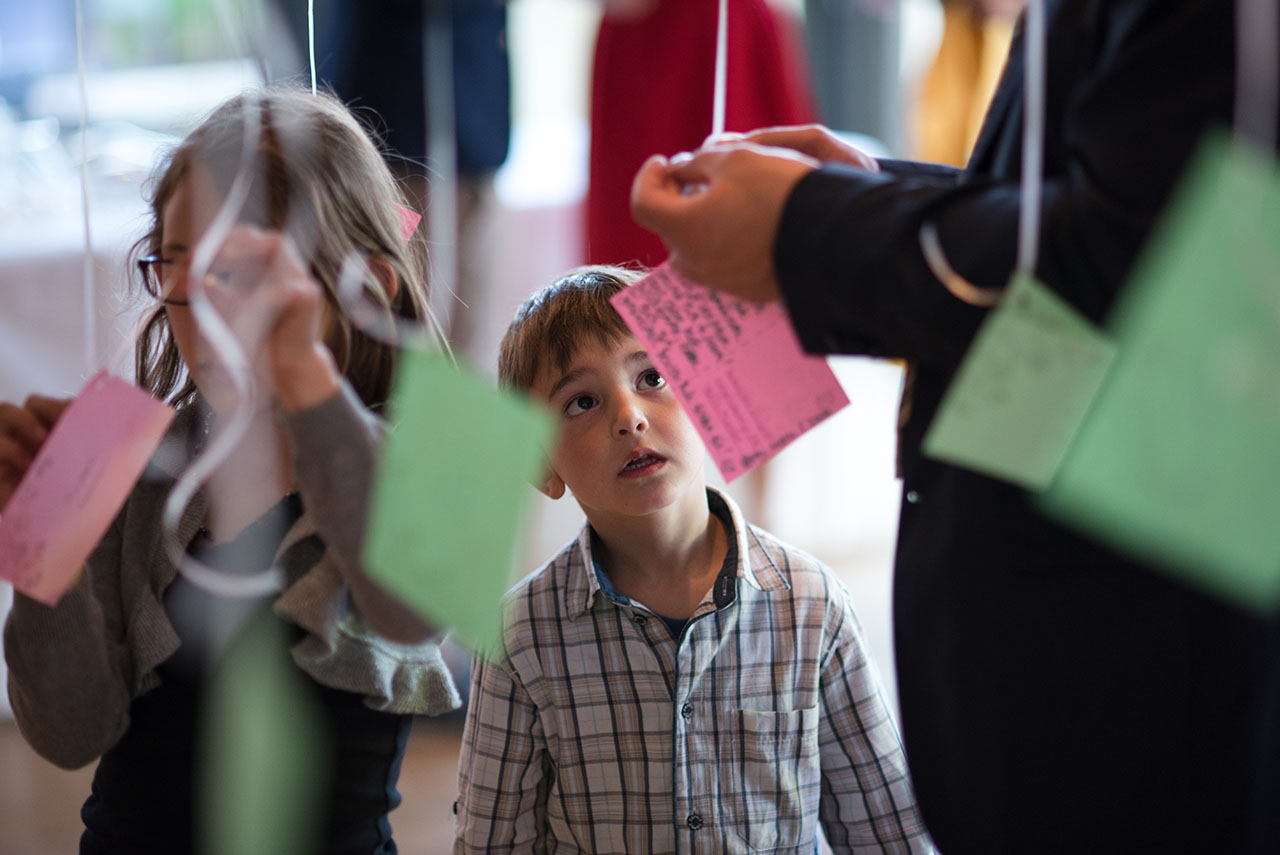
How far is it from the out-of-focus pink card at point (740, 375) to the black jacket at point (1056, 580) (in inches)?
2.5

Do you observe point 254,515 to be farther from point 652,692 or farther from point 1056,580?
point 1056,580

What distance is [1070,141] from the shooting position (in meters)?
0.53

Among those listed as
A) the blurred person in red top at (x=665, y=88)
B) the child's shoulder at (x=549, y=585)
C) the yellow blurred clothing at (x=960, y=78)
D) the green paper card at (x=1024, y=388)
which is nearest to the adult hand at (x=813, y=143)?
the green paper card at (x=1024, y=388)

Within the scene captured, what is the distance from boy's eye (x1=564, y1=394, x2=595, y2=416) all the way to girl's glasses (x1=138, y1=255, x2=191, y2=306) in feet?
1.09

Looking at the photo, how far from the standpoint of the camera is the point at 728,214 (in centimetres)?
60

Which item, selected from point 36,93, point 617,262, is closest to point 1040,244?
point 617,262

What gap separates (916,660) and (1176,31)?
1.12 feet

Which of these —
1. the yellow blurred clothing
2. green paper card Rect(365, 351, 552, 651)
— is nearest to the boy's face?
green paper card Rect(365, 351, 552, 651)

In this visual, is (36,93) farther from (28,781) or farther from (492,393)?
(492,393)

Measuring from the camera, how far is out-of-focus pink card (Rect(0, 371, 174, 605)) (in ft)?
2.11

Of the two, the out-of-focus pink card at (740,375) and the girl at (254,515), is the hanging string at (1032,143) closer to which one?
the out-of-focus pink card at (740,375)

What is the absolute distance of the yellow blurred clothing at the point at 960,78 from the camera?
188cm

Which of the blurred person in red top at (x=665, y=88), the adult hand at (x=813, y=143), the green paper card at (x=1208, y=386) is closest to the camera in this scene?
the green paper card at (x=1208, y=386)

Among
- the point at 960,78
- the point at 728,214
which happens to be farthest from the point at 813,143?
the point at 960,78
